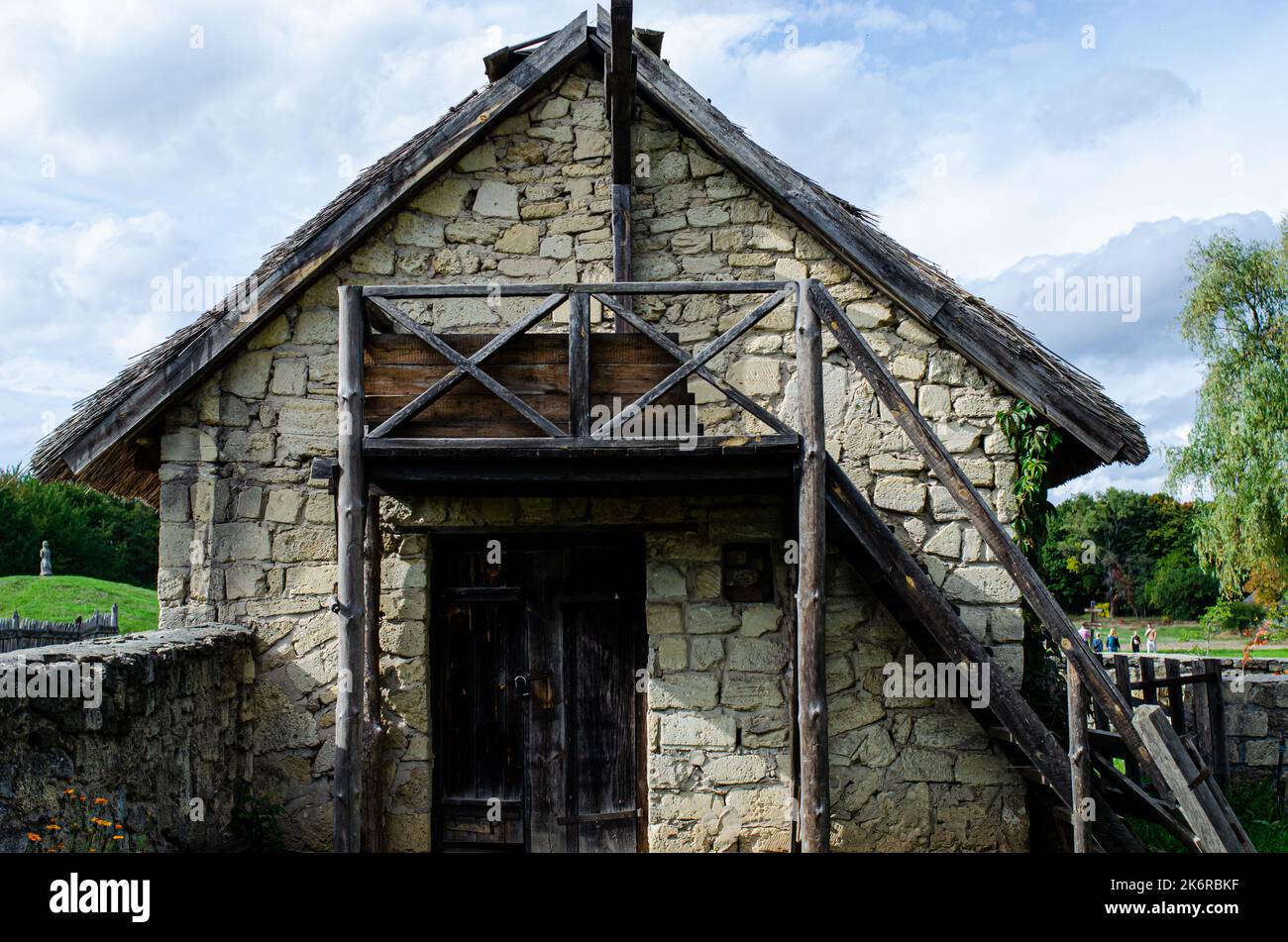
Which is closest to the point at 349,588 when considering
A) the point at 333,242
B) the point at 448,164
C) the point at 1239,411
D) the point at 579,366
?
the point at 579,366

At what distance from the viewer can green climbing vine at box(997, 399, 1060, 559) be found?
240 inches

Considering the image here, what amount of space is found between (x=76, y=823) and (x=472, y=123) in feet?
15.9

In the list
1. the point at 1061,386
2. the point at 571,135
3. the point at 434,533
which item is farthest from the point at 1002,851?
the point at 571,135

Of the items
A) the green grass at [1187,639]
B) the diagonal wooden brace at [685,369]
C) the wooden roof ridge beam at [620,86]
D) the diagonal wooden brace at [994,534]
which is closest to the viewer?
the diagonal wooden brace at [994,534]

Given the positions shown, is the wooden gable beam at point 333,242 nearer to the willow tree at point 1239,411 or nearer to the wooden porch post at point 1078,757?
the wooden porch post at point 1078,757

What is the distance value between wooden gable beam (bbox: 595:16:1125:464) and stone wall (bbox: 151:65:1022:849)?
0.65 feet

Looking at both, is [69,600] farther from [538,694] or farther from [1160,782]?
[1160,782]

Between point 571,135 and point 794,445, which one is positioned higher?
point 571,135

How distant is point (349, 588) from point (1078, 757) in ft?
14.1

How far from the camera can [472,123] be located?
20.9 feet

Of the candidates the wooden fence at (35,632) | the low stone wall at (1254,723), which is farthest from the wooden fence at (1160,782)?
the wooden fence at (35,632)

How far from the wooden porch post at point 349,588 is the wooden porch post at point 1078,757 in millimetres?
4069

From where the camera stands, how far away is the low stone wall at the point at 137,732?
3799mm
